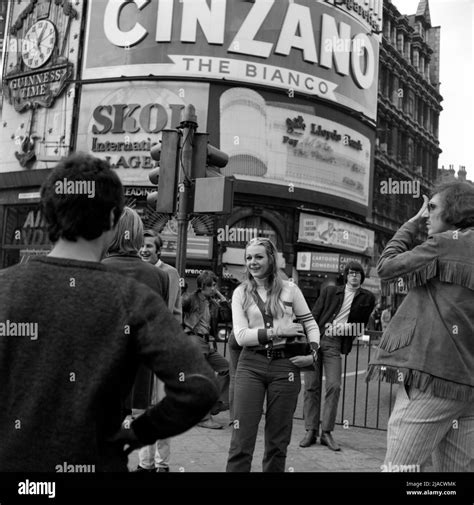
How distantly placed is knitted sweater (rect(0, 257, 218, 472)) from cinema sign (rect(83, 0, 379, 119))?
2351 cm

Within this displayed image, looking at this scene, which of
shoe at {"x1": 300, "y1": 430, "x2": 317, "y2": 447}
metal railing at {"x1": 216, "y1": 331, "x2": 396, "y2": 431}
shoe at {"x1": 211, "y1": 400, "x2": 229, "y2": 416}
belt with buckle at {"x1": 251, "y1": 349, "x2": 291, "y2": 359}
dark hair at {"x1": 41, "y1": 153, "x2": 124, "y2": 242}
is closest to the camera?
dark hair at {"x1": 41, "y1": 153, "x2": 124, "y2": 242}

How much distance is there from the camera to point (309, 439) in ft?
19.4

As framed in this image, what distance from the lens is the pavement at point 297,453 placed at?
4934 mm

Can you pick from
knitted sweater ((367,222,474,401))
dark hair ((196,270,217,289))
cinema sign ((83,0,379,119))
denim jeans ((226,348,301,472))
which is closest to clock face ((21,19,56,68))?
cinema sign ((83,0,379,119))

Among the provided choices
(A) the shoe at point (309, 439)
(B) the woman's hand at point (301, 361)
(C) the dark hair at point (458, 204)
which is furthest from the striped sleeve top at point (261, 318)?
(A) the shoe at point (309, 439)

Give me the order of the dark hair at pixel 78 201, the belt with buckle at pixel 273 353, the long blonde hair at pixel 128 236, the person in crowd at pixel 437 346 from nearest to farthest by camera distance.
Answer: the dark hair at pixel 78 201, the person in crowd at pixel 437 346, the long blonde hair at pixel 128 236, the belt with buckle at pixel 273 353

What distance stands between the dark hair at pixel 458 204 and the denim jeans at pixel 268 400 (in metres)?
1.49

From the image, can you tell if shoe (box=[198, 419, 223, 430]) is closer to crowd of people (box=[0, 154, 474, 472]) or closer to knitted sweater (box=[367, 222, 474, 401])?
crowd of people (box=[0, 154, 474, 472])

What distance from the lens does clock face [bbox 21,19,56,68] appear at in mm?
26172

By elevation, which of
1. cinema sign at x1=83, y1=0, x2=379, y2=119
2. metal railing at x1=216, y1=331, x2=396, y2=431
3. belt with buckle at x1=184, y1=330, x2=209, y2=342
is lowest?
metal railing at x1=216, y1=331, x2=396, y2=431

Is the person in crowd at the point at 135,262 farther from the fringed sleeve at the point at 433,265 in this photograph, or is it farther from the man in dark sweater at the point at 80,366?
the man in dark sweater at the point at 80,366

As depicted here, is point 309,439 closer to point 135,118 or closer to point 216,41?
point 135,118

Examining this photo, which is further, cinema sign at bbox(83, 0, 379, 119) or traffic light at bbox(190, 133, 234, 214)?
cinema sign at bbox(83, 0, 379, 119)

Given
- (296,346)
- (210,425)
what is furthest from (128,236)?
(210,425)
